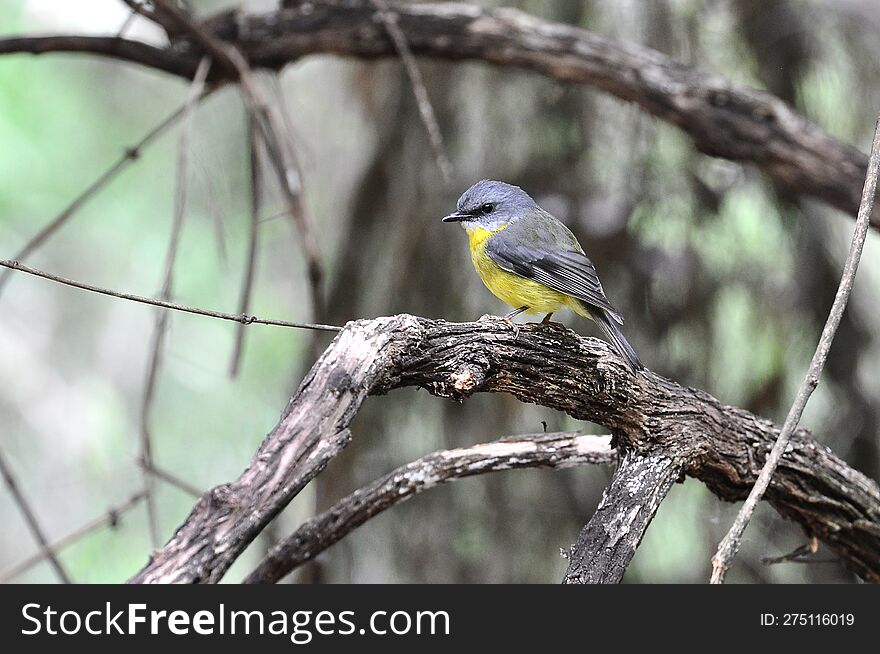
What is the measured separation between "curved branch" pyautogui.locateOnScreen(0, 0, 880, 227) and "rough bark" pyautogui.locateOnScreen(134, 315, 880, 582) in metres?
1.25

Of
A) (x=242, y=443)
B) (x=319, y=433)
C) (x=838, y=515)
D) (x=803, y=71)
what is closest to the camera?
(x=319, y=433)

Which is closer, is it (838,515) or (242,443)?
(838,515)

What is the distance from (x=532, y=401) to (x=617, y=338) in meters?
0.30

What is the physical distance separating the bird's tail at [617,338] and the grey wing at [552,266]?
0.08 feet

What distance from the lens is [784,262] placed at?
449cm

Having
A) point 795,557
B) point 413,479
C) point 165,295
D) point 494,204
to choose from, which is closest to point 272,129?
point 165,295

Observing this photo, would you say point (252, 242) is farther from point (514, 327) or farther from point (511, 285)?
point (514, 327)

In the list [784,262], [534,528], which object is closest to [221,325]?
[534,528]

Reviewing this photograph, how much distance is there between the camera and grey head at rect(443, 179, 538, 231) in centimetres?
257

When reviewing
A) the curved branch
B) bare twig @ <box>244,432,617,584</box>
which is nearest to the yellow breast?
bare twig @ <box>244,432,617,584</box>

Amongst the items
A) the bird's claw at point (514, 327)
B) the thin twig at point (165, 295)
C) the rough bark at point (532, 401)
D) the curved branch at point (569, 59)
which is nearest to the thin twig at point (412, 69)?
the curved branch at point (569, 59)

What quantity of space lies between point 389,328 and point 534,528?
2.97 metres

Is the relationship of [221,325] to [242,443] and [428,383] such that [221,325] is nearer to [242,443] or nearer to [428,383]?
[242,443]

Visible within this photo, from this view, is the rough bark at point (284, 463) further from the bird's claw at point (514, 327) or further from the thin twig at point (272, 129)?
the thin twig at point (272, 129)
